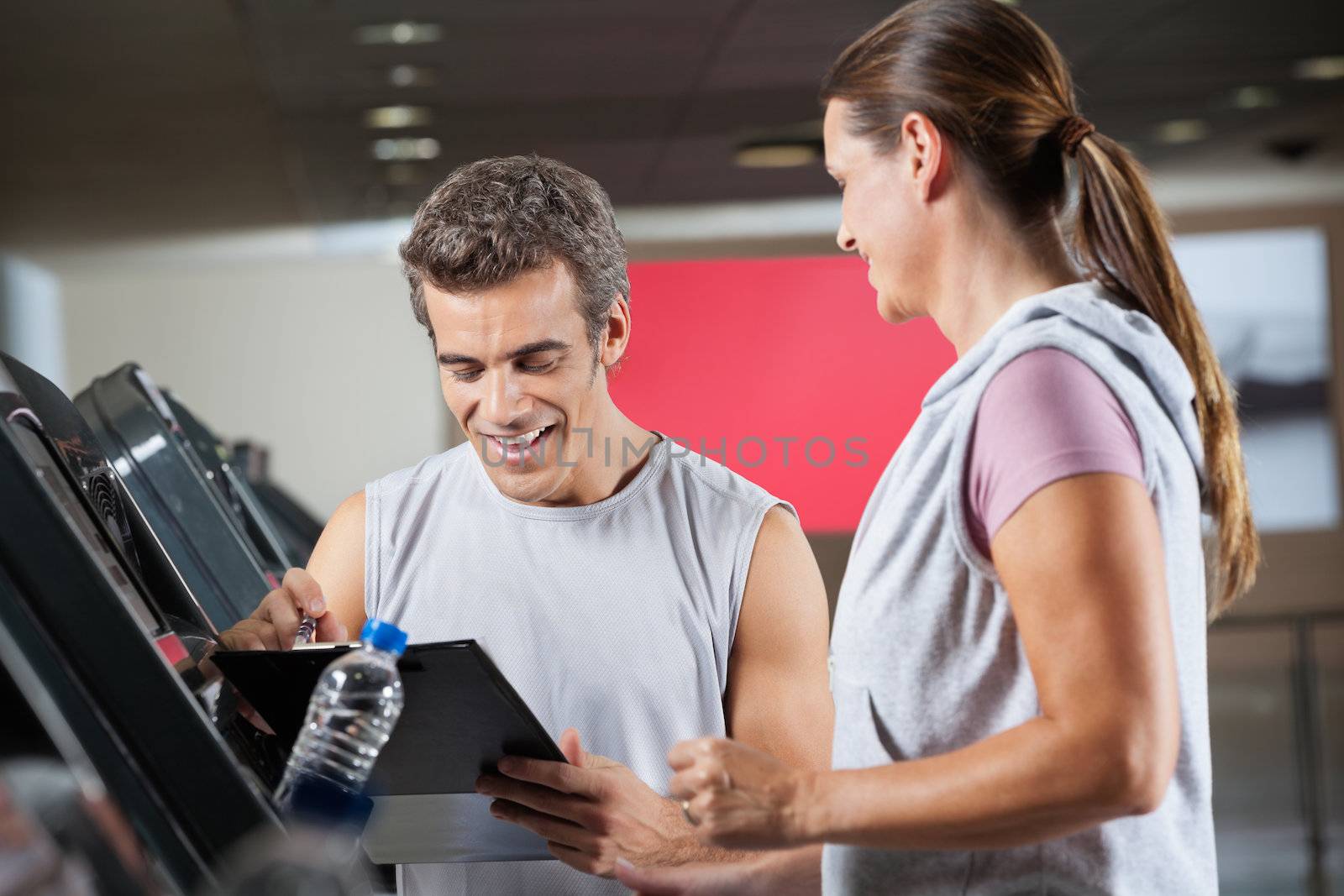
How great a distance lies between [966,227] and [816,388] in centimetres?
74

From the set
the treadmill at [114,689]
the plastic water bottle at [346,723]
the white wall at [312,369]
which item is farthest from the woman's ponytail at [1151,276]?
the white wall at [312,369]

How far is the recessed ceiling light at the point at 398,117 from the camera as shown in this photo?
20.2 ft

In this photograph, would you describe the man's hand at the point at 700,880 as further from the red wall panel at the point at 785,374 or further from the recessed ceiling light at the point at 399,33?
the recessed ceiling light at the point at 399,33

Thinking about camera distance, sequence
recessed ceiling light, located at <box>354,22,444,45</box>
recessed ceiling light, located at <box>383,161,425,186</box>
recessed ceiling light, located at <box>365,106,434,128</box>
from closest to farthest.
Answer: recessed ceiling light, located at <box>354,22,444,45</box>, recessed ceiling light, located at <box>365,106,434,128</box>, recessed ceiling light, located at <box>383,161,425,186</box>

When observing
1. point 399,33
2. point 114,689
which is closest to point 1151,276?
point 114,689

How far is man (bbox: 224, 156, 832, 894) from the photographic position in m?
1.42

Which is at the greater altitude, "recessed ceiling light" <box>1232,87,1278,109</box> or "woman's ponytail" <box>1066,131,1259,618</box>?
"recessed ceiling light" <box>1232,87,1278,109</box>

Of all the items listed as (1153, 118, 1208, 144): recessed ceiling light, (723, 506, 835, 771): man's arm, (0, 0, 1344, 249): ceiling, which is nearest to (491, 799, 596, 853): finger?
(723, 506, 835, 771): man's arm

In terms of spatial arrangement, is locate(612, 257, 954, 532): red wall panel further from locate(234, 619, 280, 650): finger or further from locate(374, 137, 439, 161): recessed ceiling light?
locate(374, 137, 439, 161): recessed ceiling light

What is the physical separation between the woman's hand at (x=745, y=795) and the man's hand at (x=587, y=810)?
11.0 inches

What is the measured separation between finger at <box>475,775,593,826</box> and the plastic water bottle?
113 millimetres

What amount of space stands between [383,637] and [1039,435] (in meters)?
0.49

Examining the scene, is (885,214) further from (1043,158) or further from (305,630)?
(305,630)

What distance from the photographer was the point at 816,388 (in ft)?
5.91
